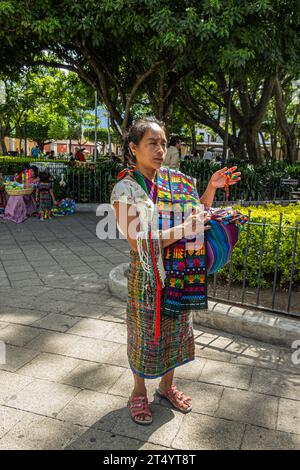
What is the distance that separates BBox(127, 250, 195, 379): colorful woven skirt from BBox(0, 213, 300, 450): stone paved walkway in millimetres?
379

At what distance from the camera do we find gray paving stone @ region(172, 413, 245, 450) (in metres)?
2.38

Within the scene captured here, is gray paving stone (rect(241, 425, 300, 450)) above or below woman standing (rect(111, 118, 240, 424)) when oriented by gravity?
below

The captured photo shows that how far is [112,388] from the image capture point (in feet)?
9.62

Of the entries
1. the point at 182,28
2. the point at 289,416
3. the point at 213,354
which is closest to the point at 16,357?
the point at 213,354

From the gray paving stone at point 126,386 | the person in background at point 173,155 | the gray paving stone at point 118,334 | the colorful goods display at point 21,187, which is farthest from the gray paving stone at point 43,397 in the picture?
the colorful goods display at point 21,187

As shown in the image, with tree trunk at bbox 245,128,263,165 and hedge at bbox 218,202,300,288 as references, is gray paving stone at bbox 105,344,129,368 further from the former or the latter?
tree trunk at bbox 245,128,263,165

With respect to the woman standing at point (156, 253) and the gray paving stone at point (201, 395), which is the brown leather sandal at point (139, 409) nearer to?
the woman standing at point (156, 253)

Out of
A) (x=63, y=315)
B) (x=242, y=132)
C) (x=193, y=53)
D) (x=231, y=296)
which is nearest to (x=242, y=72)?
(x=193, y=53)

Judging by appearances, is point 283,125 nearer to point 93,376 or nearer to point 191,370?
point 191,370

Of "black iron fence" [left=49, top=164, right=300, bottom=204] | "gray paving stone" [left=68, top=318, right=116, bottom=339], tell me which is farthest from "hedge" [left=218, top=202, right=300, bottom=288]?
"black iron fence" [left=49, top=164, right=300, bottom=204]

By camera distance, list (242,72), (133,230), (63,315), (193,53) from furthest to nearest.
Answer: (242,72)
(193,53)
(63,315)
(133,230)

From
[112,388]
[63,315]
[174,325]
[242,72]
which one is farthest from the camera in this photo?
[242,72]

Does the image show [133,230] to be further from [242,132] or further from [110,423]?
[242,132]
